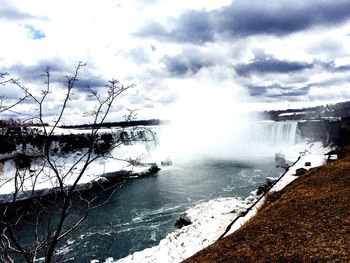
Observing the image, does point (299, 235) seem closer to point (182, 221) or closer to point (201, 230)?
point (201, 230)

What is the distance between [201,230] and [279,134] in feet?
208

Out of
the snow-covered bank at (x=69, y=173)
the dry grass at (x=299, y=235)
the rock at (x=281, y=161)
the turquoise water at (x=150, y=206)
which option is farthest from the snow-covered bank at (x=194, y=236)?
the rock at (x=281, y=161)

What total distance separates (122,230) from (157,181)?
21.0 meters

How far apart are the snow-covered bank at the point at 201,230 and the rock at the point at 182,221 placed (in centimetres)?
38

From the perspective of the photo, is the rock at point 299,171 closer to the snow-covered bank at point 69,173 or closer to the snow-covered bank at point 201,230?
the snow-covered bank at point 201,230

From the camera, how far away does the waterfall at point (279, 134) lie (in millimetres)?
77250

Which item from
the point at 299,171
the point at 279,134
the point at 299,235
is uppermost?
the point at 299,235

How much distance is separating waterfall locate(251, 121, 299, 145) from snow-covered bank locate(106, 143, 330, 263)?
48989 millimetres

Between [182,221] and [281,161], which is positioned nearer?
[182,221]

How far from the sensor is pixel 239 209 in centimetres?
2458

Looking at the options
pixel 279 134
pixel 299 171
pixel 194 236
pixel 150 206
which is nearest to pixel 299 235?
pixel 194 236

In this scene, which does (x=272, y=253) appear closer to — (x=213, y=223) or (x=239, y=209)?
(x=213, y=223)

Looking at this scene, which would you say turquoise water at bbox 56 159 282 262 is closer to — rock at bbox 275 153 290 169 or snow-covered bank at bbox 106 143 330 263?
rock at bbox 275 153 290 169

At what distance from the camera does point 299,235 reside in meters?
9.45
